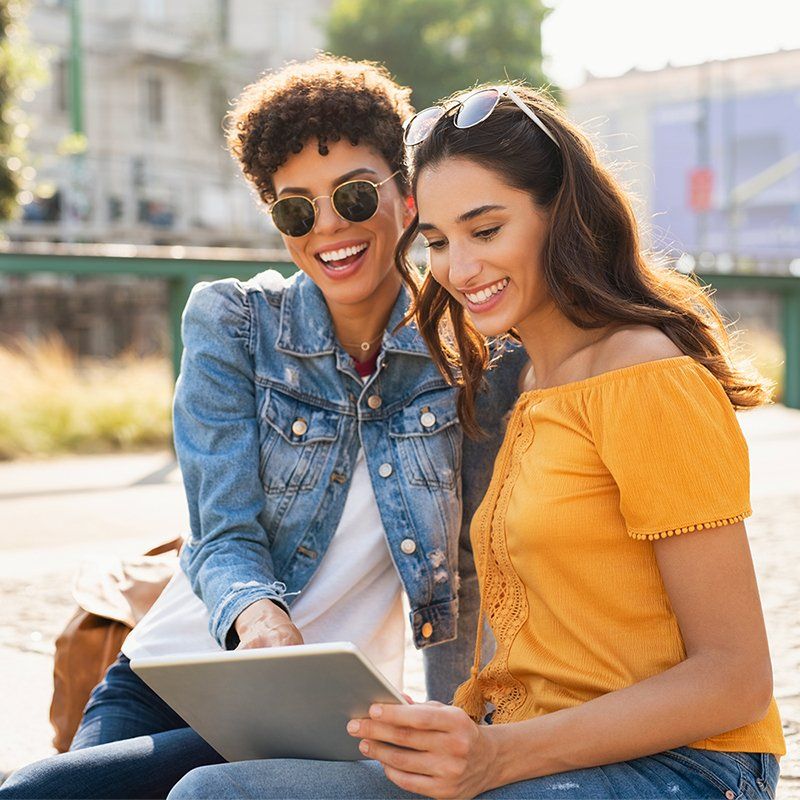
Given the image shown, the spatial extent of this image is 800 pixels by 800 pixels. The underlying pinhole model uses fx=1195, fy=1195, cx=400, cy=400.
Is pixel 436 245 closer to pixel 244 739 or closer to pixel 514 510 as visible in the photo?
pixel 514 510

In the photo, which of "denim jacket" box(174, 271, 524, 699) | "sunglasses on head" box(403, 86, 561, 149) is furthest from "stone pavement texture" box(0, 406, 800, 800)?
"sunglasses on head" box(403, 86, 561, 149)

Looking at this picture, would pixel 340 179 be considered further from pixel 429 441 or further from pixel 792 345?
pixel 792 345

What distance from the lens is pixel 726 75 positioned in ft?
153

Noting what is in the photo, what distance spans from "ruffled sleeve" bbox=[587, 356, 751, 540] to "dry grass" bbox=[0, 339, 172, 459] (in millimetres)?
9057

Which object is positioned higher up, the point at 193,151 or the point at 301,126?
the point at 193,151

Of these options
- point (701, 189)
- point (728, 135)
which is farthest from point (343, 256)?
point (728, 135)

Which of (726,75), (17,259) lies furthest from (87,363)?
(726,75)

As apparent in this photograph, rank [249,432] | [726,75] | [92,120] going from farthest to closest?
1. [726,75]
2. [92,120]
3. [249,432]

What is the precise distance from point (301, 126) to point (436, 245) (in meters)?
0.53

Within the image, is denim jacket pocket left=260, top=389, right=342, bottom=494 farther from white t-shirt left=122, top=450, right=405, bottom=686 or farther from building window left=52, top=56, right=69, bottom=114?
building window left=52, top=56, right=69, bottom=114

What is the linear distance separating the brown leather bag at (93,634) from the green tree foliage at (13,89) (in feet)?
30.9

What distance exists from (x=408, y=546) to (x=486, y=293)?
65cm

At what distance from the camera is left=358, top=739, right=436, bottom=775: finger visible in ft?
5.55

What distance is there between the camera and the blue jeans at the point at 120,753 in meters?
2.30
